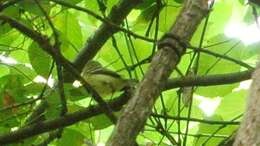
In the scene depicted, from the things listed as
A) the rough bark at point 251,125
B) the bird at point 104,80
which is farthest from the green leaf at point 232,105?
the rough bark at point 251,125

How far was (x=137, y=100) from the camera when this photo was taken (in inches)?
32.4

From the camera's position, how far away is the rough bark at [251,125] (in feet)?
1.71

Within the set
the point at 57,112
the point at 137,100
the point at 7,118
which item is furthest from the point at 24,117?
the point at 137,100

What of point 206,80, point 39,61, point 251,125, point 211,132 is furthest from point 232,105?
point 251,125

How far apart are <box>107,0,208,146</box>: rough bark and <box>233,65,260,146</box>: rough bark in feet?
0.81

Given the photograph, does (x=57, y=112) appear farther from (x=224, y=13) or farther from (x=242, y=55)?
(x=224, y=13)

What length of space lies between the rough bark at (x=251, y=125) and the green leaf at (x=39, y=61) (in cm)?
117

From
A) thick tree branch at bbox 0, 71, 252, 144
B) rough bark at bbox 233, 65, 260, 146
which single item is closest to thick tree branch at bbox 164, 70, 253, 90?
thick tree branch at bbox 0, 71, 252, 144

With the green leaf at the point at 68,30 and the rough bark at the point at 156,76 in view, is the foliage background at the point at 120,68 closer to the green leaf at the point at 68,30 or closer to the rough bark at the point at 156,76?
the green leaf at the point at 68,30

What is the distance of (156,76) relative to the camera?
875 millimetres

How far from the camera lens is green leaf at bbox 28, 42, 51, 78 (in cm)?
168

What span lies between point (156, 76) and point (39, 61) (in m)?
0.87

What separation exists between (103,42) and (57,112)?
48cm

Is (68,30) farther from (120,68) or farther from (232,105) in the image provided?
(232,105)
